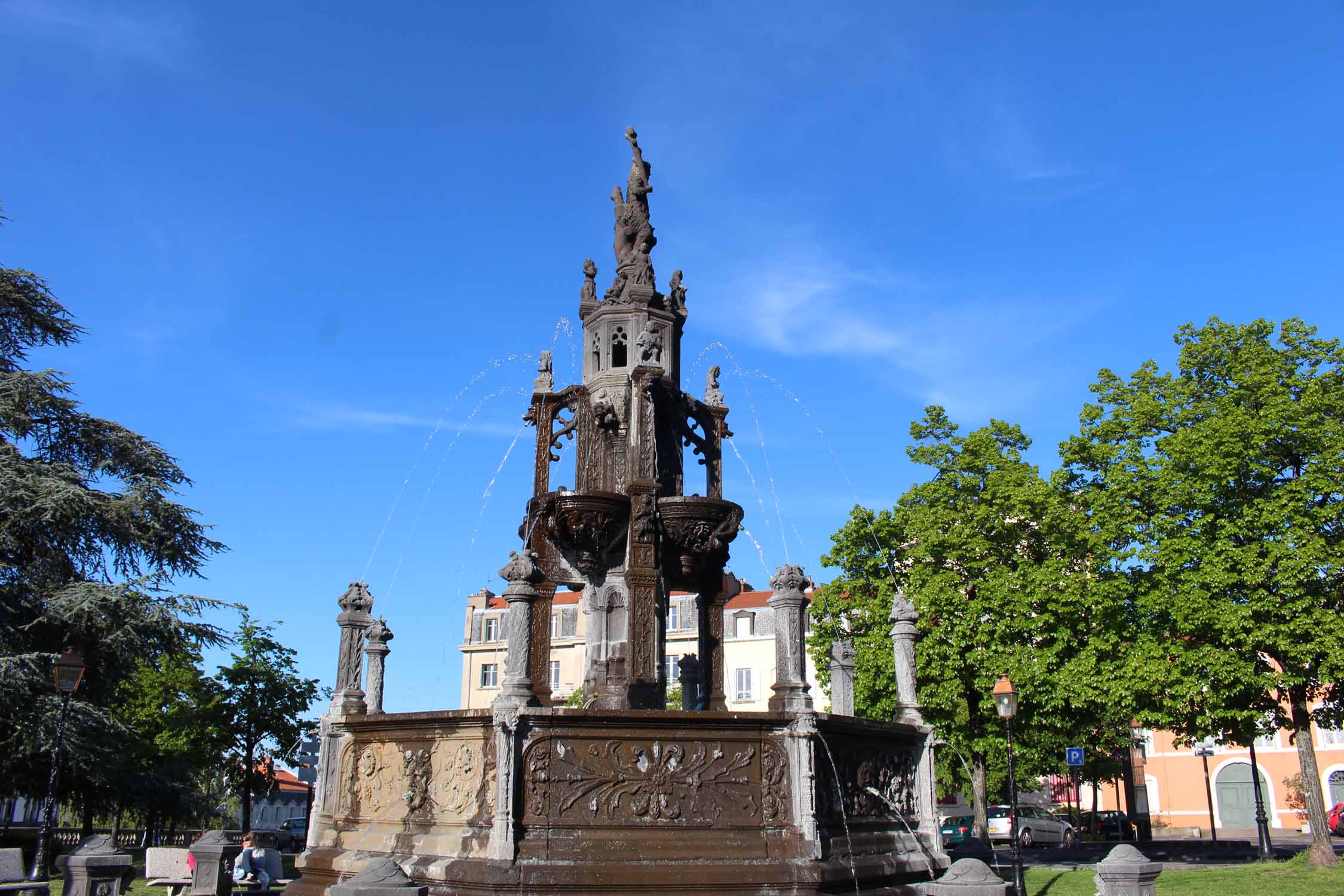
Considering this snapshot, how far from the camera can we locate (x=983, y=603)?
1032 inches

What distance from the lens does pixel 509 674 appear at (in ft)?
35.9

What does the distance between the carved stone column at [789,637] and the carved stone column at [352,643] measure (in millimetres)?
5571

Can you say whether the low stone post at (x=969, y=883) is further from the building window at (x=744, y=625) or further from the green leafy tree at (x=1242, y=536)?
the building window at (x=744, y=625)

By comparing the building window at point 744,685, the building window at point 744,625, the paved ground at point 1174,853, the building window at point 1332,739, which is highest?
the building window at point 744,625

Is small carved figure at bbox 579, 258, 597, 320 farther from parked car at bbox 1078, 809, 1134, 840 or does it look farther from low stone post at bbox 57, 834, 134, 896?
parked car at bbox 1078, 809, 1134, 840

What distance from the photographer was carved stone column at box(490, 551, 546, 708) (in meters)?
10.7

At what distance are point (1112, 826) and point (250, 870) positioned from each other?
31.9 metres

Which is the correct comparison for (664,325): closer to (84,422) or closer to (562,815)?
(562,815)

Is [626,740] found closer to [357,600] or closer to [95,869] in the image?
[357,600]

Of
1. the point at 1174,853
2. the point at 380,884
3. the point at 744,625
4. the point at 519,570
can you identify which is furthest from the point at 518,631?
the point at 744,625

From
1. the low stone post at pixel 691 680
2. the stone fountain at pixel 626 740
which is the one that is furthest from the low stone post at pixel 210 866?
the low stone post at pixel 691 680

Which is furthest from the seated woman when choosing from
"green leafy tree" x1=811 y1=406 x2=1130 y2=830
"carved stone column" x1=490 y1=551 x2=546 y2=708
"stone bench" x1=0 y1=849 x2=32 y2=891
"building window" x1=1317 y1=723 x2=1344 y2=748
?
"building window" x1=1317 y1=723 x2=1344 y2=748

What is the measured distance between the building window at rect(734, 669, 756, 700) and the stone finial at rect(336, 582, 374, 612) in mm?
44031

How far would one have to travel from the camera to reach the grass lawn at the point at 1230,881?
15.7 m
